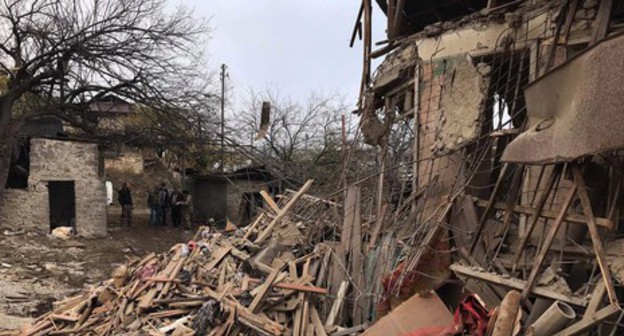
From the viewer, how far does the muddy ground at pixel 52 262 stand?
31.5 ft

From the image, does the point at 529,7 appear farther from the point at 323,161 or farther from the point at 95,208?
the point at 323,161

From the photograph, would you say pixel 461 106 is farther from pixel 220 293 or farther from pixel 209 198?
pixel 209 198

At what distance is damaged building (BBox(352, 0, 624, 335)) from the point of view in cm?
393

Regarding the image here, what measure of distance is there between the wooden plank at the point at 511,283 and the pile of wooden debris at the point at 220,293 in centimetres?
164

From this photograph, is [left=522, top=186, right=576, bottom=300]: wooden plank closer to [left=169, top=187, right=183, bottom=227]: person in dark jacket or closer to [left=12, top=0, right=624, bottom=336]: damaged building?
[left=12, top=0, right=624, bottom=336]: damaged building

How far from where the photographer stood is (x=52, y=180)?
16766 mm

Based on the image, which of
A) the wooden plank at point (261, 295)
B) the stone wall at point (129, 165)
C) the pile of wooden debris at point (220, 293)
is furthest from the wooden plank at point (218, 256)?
the stone wall at point (129, 165)

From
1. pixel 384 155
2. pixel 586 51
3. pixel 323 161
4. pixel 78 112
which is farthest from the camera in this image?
pixel 323 161

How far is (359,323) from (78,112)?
52.1 feet

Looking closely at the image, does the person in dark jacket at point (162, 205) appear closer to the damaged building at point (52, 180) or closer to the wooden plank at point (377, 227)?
the damaged building at point (52, 180)

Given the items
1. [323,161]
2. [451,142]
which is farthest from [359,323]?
[323,161]

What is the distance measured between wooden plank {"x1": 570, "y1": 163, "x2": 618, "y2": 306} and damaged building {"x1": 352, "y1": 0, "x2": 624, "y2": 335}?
0.01 m

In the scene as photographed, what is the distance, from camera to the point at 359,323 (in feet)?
18.6

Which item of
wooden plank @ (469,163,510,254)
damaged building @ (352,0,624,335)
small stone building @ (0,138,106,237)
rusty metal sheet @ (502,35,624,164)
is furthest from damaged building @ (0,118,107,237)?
rusty metal sheet @ (502,35,624,164)
